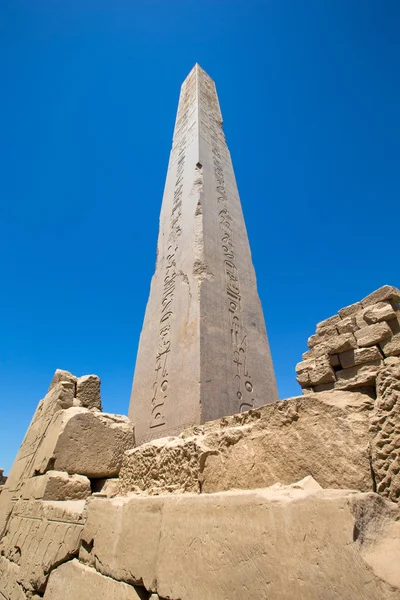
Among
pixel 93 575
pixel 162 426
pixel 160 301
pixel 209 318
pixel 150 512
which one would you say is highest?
pixel 160 301

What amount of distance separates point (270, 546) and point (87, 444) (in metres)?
1.96

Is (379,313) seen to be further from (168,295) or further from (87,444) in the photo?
(168,295)

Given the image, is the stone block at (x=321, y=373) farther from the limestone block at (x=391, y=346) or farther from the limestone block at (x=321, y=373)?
the limestone block at (x=391, y=346)

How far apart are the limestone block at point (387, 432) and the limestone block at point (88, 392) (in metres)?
2.57

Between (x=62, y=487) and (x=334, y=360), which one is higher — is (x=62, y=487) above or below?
below

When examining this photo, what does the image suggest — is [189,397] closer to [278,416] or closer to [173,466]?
[173,466]

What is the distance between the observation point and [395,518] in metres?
0.89

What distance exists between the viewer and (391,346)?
5.85 ft

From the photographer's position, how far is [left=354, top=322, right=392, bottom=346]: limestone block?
5.92 feet

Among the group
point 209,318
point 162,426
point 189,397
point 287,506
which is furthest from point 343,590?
point 209,318

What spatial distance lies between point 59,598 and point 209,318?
211cm

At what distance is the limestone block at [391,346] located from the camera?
1.75 meters

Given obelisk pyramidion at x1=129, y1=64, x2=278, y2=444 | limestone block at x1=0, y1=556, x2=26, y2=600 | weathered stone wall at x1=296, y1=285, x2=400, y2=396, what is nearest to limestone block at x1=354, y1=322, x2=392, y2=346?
weathered stone wall at x1=296, y1=285, x2=400, y2=396

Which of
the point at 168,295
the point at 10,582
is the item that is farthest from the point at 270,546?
the point at 168,295
